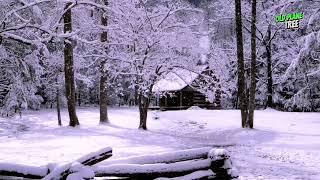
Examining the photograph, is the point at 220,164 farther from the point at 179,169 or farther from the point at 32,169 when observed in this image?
the point at 32,169

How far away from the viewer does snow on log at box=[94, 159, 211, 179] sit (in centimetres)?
603

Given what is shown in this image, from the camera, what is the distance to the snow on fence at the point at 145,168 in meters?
5.62

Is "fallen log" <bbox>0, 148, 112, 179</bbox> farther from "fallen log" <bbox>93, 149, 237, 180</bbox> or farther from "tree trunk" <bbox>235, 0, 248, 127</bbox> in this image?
"tree trunk" <bbox>235, 0, 248, 127</bbox>

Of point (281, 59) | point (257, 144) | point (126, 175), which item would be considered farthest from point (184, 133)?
point (281, 59)

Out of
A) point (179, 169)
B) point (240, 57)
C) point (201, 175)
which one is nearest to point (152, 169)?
point (179, 169)

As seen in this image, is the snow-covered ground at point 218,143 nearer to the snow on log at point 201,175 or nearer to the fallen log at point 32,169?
the snow on log at point 201,175

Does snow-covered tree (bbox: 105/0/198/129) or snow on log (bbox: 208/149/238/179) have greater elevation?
snow-covered tree (bbox: 105/0/198/129)

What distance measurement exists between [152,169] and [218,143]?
1218 cm

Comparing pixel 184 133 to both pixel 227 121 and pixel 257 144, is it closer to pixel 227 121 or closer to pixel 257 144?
pixel 227 121

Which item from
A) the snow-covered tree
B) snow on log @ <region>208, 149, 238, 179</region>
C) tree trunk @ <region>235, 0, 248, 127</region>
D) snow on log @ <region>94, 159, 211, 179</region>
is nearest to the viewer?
snow on log @ <region>94, 159, 211, 179</region>

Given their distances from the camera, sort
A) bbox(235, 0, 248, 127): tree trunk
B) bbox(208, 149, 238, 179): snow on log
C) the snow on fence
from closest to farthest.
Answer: the snow on fence < bbox(208, 149, 238, 179): snow on log < bbox(235, 0, 248, 127): tree trunk

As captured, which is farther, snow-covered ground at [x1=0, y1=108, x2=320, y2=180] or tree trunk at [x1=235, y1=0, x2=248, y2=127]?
tree trunk at [x1=235, y1=0, x2=248, y2=127]

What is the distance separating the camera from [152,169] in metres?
6.17

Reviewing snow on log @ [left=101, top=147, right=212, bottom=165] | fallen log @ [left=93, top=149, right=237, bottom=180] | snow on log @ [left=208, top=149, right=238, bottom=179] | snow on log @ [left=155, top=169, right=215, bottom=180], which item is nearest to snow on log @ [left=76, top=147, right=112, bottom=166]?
fallen log @ [left=93, top=149, right=237, bottom=180]
